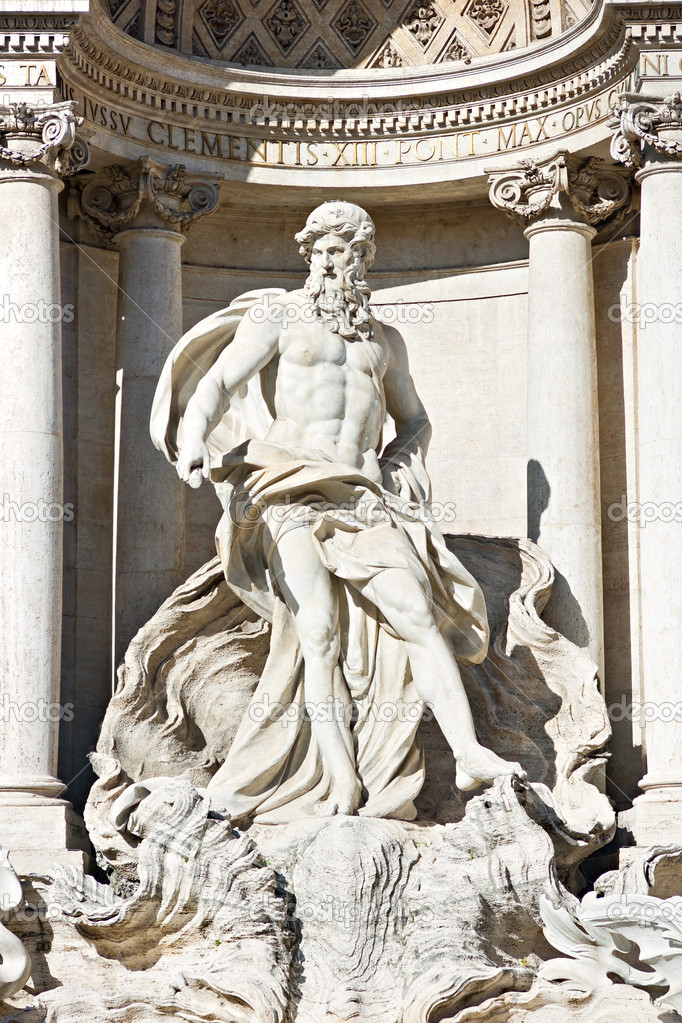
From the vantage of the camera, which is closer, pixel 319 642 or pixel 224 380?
pixel 319 642

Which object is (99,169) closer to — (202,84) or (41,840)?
(202,84)

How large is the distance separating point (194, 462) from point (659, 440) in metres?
3.07

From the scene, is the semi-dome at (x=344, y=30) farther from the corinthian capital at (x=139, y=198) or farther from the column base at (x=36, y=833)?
the column base at (x=36, y=833)

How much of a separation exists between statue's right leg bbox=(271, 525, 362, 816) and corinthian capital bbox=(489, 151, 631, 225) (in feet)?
11.4

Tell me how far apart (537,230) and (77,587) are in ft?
13.2

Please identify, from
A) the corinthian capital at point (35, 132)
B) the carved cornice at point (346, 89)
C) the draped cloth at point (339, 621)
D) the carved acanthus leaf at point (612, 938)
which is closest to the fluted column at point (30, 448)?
the corinthian capital at point (35, 132)

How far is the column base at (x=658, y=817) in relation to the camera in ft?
44.3

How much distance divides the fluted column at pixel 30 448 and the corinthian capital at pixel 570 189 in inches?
126

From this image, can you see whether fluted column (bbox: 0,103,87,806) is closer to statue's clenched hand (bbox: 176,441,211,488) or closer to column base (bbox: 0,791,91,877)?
column base (bbox: 0,791,91,877)

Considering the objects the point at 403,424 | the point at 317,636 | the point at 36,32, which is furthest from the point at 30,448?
the point at 36,32

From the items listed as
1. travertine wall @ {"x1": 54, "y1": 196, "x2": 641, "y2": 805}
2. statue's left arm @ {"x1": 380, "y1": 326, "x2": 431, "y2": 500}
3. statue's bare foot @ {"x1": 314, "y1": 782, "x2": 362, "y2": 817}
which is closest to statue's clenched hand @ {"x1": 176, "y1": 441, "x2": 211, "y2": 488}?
statue's left arm @ {"x1": 380, "y1": 326, "x2": 431, "y2": 500}

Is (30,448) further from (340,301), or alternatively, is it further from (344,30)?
(344,30)

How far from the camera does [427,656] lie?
13.2m

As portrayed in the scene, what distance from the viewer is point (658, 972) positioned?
12.4 meters
